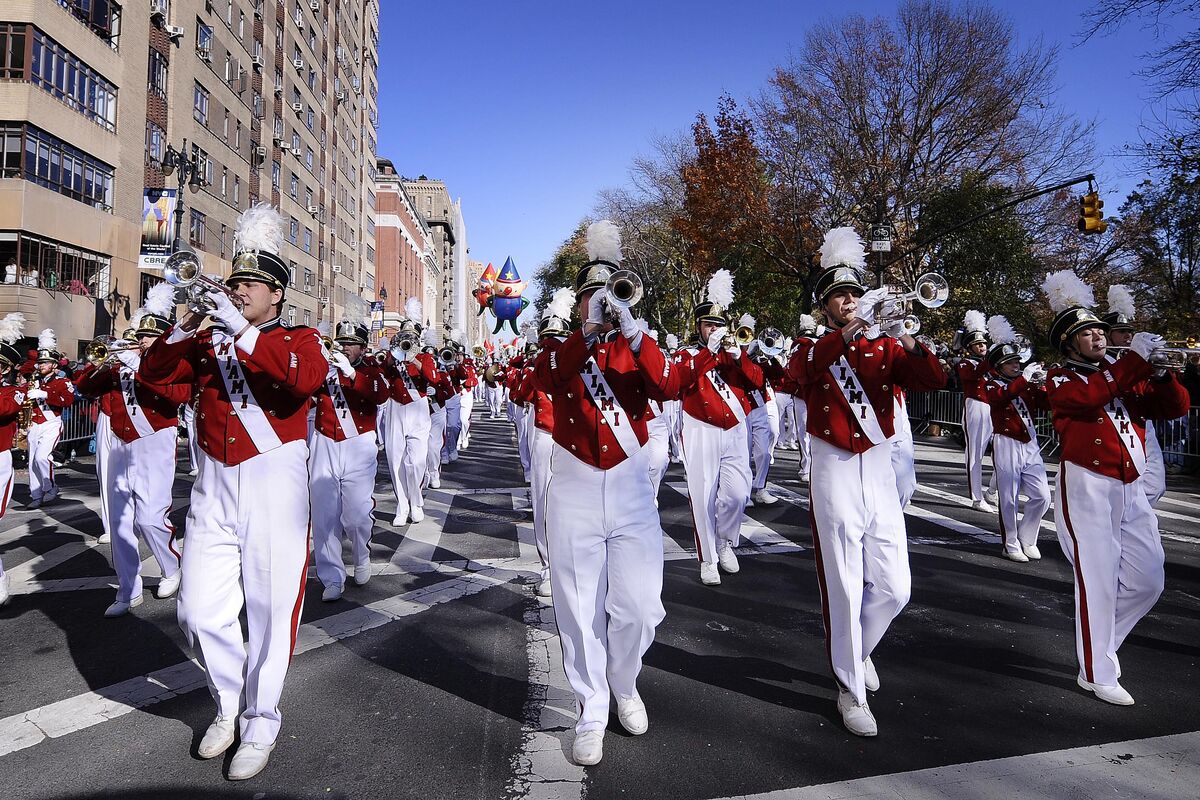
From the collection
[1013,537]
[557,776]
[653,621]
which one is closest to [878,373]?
[653,621]

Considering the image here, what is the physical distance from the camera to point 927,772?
11.9 feet

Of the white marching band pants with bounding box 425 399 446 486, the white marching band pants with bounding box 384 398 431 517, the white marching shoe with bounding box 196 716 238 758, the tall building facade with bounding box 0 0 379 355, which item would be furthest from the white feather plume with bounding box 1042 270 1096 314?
the tall building facade with bounding box 0 0 379 355

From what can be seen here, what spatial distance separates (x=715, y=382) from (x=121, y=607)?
5.29m

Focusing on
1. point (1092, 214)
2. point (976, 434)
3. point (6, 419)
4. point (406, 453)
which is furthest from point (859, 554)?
point (1092, 214)

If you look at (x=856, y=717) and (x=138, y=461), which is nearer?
(x=856, y=717)

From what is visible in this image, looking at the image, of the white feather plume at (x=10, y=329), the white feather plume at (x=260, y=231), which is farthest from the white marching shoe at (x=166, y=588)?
the white feather plume at (x=260, y=231)

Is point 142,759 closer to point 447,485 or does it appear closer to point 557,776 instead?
point 557,776

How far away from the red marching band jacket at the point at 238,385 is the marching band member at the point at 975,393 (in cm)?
721

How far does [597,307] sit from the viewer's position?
3.87 meters

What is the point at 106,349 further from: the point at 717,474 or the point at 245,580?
the point at 717,474

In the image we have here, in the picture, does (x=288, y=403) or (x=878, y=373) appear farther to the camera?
(x=878, y=373)

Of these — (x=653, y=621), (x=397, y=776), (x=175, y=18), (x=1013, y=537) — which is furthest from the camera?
(x=175, y=18)

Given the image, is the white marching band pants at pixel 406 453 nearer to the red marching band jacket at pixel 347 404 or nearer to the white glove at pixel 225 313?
the red marching band jacket at pixel 347 404

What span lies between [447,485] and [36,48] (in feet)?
67.3
